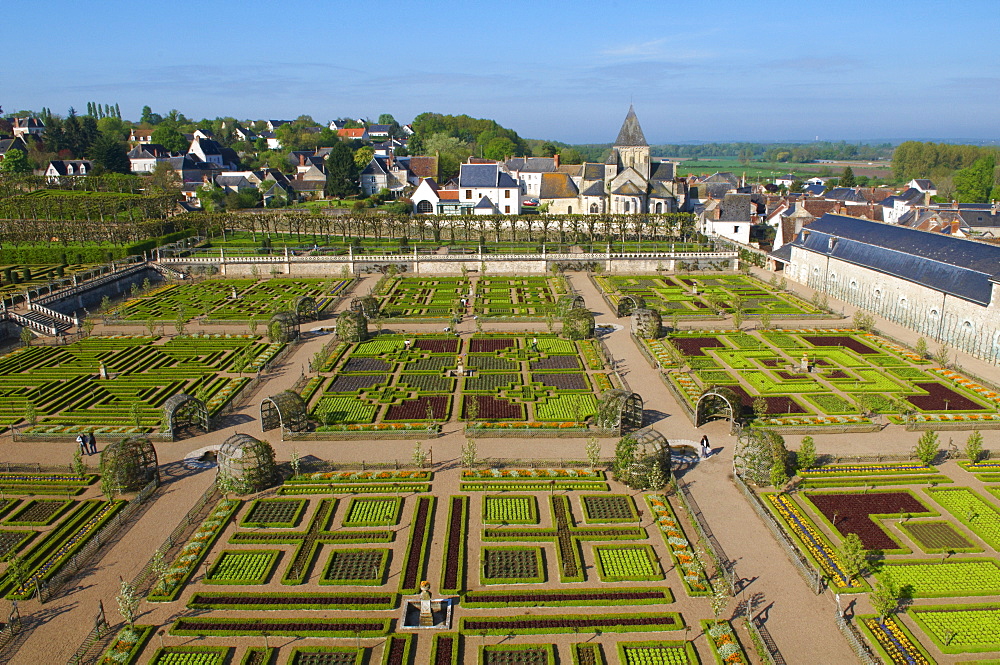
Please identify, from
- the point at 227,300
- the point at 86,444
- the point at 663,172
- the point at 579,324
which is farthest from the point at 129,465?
the point at 663,172

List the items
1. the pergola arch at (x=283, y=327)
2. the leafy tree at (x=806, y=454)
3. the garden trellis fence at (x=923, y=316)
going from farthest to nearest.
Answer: the pergola arch at (x=283, y=327) < the garden trellis fence at (x=923, y=316) < the leafy tree at (x=806, y=454)

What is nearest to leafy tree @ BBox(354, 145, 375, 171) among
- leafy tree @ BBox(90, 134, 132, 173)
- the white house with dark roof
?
the white house with dark roof

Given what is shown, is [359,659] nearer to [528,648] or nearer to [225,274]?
[528,648]

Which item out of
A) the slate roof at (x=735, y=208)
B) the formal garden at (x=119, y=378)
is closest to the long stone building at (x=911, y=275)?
the slate roof at (x=735, y=208)

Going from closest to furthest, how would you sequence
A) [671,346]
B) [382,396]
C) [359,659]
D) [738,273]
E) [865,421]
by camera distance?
Answer: 1. [359,659]
2. [865,421]
3. [382,396]
4. [671,346]
5. [738,273]

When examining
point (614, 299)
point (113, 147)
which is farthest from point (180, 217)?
point (614, 299)

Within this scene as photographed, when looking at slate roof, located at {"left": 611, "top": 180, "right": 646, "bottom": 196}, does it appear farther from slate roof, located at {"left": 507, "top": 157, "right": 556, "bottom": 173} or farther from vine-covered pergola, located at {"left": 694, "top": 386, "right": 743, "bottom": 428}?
vine-covered pergola, located at {"left": 694, "top": 386, "right": 743, "bottom": 428}

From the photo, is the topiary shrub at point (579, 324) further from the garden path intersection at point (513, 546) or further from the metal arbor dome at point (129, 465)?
the metal arbor dome at point (129, 465)
